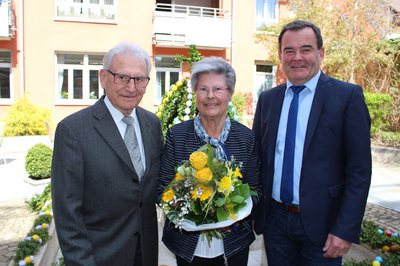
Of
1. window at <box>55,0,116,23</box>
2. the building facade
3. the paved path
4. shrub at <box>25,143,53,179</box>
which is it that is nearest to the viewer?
the paved path

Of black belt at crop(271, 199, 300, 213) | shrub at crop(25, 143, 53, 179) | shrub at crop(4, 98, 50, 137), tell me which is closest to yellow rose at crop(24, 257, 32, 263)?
black belt at crop(271, 199, 300, 213)

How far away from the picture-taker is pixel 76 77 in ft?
54.7

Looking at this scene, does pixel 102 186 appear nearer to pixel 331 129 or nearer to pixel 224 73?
pixel 224 73

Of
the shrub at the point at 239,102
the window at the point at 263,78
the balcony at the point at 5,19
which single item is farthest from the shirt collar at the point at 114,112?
the window at the point at 263,78

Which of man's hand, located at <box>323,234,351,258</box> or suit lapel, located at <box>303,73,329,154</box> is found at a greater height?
suit lapel, located at <box>303,73,329,154</box>

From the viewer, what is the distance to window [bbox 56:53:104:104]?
1636 cm

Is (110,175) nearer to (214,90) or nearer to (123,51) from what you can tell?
(123,51)

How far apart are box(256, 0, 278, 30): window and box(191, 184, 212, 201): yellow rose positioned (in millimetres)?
17956

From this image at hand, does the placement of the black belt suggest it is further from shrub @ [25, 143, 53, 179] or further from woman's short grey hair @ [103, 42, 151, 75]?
shrub @ [25, 143, 53, 179]

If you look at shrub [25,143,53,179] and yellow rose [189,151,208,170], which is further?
shrub [25,143,53,179]

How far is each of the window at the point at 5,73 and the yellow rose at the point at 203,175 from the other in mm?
16275

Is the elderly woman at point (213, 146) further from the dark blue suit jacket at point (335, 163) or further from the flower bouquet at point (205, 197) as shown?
the dark blue suit jacket at point (335, 163)

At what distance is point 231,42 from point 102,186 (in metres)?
16.6

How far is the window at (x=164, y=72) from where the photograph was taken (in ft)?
57.6
